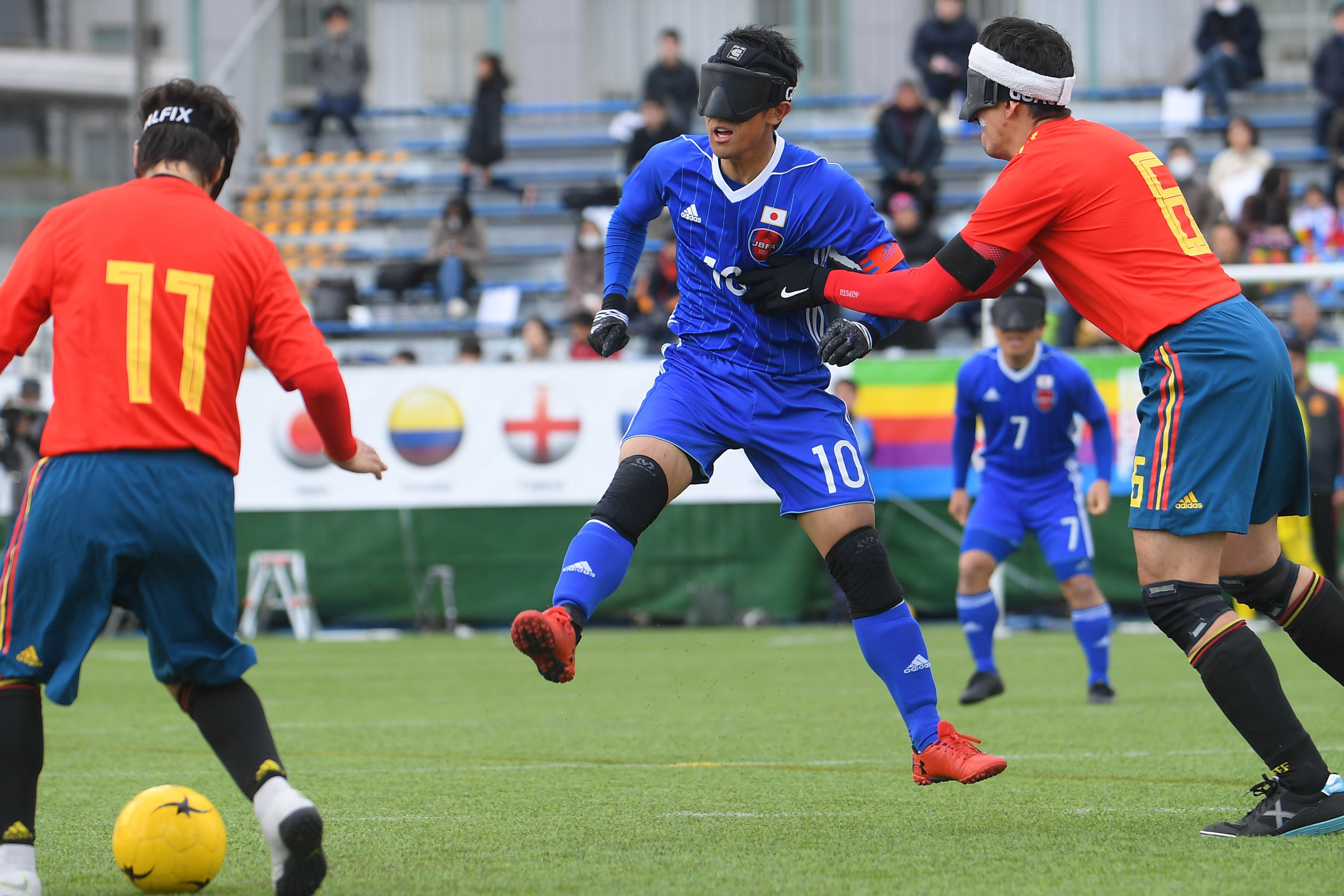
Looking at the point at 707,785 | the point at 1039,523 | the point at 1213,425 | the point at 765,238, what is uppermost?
the point at 765,238

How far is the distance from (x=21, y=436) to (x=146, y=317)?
455 inches

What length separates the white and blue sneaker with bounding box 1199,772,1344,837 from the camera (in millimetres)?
4371

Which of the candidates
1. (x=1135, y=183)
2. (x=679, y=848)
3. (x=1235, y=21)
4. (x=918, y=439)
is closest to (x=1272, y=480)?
(x=1135, y=183)

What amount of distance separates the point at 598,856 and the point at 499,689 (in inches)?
231

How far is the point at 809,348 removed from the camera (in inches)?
203

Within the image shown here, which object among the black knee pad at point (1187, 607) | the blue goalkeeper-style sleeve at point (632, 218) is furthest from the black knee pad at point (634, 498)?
the black knee pad at point (1187, 607)

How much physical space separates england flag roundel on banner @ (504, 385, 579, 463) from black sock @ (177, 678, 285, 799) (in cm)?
1097

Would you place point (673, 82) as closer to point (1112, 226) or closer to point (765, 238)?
point (765, 238)

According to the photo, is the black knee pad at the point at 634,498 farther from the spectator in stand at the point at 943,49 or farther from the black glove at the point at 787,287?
the spectator in stand at the point at 943,49

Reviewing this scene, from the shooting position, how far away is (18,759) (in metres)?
3.68

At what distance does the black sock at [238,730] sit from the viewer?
3.73 metres

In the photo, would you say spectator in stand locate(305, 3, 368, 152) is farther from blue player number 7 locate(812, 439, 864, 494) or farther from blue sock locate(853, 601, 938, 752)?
blue sock locate(853, 601, 938, 752)

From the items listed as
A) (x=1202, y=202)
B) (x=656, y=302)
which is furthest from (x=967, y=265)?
(x=656, y=302)

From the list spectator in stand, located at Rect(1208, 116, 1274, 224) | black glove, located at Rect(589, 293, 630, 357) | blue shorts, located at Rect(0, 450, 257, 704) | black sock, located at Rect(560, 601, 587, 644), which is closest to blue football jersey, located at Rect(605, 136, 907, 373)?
black glove, located at Rect(589, 293, 630, 357)
